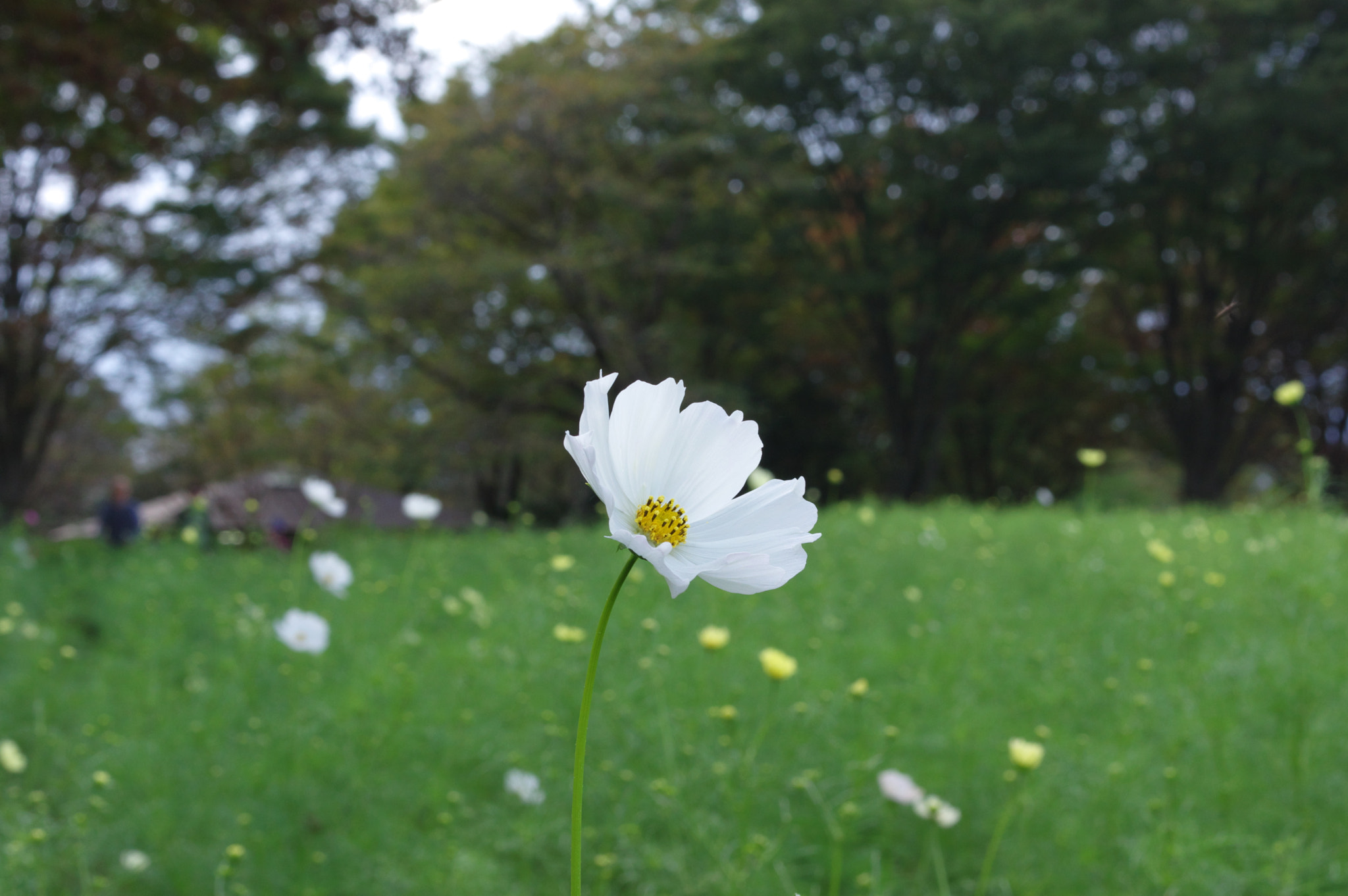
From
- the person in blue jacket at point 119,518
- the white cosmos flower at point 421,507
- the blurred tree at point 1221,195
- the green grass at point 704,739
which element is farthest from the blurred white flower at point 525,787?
the blurred tree at point 1221,195

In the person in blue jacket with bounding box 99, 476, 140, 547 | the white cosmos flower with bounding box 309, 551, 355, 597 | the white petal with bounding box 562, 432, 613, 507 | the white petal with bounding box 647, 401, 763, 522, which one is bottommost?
the white petal with bounding box 562, 432, 613, 507

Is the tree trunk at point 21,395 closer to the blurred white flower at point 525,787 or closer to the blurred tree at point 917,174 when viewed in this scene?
the blurred tree at point 917,174

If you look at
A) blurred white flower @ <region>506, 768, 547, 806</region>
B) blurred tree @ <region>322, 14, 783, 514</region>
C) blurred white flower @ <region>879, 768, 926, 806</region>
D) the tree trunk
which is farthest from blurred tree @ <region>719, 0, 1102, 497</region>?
blurred white flower @ <region>879, 768, 926, 806</region>

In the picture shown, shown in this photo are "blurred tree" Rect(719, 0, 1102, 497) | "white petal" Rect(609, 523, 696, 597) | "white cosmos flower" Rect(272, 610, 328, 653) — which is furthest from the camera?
"blurred tree" Rect(719, 0, 1102, 497)

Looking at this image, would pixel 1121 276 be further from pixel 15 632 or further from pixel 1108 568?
pixel 15 632

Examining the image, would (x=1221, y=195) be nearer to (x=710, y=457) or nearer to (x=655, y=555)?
(x=710, y=457)

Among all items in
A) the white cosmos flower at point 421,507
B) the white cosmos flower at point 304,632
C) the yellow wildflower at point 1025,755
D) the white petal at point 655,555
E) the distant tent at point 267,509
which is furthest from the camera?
the distant tent at point 267,509

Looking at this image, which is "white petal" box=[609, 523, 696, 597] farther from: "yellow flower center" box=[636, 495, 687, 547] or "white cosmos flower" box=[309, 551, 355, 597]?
"white cosmos flower" box=[309, 551, 355, 597]
